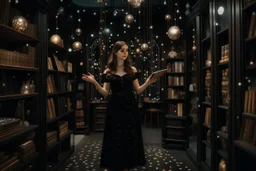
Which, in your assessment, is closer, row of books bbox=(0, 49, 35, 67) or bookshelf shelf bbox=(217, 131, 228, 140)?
row of books bbox=(0, 49, 35, 67)

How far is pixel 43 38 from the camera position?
310cm

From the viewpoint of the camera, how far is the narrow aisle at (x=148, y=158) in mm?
3624

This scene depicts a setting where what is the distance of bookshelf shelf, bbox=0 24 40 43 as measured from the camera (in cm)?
229

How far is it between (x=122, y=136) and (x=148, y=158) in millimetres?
1928

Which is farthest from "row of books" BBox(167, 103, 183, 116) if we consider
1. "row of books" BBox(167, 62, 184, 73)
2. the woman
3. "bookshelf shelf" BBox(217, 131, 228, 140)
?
the woman

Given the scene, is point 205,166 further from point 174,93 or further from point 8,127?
point 8,127

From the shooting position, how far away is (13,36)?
2.62m

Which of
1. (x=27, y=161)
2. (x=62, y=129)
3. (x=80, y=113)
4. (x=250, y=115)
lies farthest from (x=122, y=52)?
(x=80, y=113)

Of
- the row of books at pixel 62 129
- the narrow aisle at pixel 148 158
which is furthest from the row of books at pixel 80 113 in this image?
the row of books at pixel 62 129

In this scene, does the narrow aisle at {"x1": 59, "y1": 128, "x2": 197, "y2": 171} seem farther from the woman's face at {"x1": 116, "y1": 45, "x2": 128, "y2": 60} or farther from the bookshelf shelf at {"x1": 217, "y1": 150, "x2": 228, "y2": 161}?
the woman's face at {"x1": 116, "y1": 45, "x2": 128, "y2": 60}

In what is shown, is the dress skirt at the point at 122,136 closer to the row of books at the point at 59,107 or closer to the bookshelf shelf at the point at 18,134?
the bookshelf shelf at the point at 18,134

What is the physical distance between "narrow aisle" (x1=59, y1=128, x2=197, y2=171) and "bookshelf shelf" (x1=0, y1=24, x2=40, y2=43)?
6.73 feet

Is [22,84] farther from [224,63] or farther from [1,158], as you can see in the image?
[224,63]

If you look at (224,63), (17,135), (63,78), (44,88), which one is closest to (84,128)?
(63,78)
